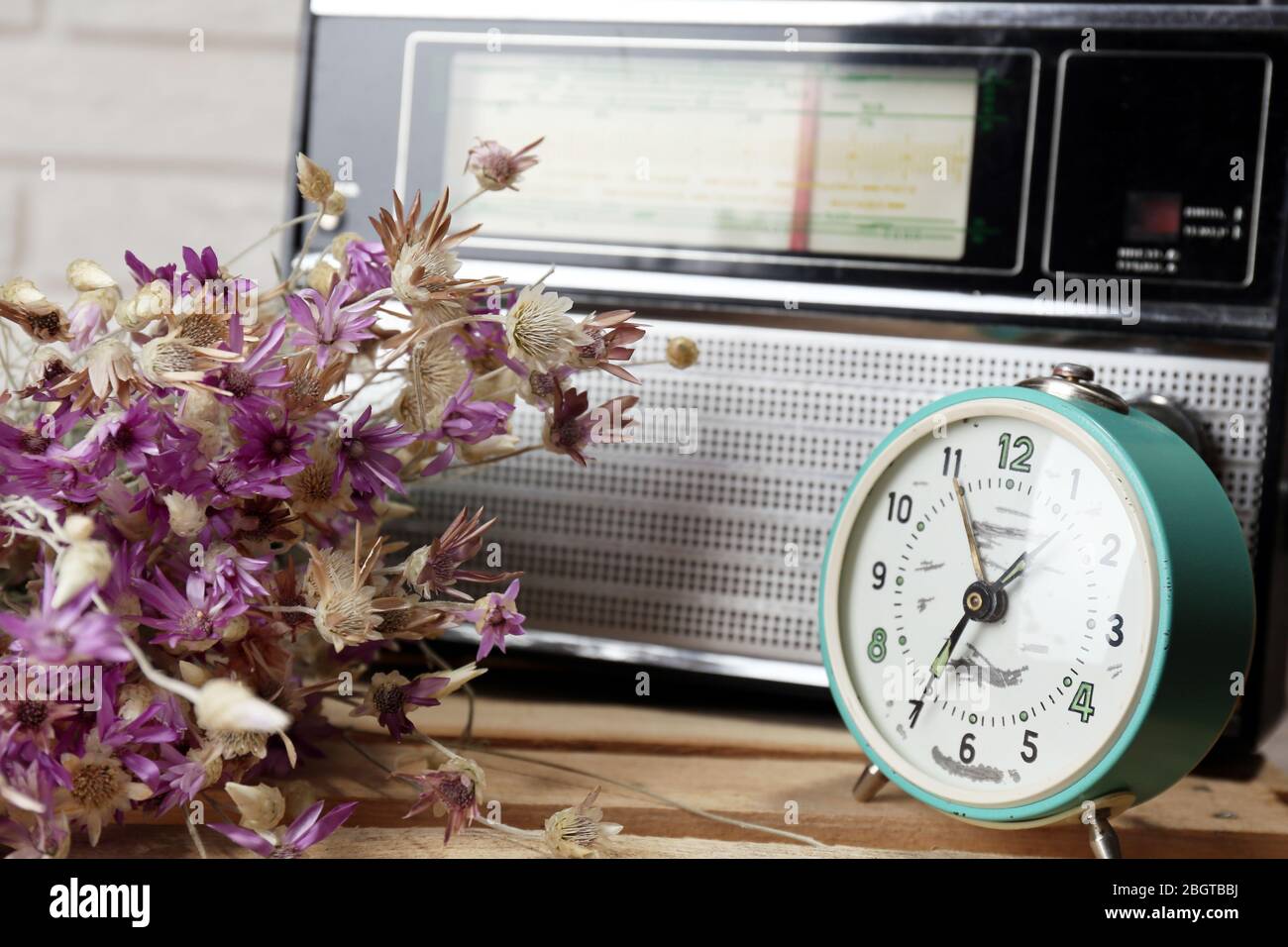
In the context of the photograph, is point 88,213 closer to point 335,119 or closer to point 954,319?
point 335,119

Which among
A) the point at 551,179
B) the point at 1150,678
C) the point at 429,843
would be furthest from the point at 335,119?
the point at 1150,678

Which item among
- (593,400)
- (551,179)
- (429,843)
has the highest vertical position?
(551,179)

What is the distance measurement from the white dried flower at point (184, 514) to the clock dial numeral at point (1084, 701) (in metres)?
0.43

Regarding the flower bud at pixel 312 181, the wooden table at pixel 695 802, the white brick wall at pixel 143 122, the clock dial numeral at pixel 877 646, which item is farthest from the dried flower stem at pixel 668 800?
the white brick wall at pixel 143 122

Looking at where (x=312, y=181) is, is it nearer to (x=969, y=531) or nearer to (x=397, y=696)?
(x=397, y=696)

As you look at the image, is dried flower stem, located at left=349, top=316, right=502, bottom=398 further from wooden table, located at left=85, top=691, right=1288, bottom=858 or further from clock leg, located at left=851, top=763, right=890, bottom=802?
clock leg, located at left=851, top=763, right=890, bottom=802

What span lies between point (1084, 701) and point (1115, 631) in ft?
0.12

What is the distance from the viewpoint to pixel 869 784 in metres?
0.63

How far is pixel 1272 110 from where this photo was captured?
0.70 meters

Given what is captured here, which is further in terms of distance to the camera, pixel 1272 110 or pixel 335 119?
pixel 335 119

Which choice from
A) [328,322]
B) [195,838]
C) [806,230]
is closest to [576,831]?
[195,838]

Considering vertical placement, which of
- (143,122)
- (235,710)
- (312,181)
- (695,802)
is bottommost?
(695,802)

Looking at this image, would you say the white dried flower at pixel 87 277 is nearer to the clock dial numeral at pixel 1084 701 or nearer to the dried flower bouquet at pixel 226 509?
the dried flower bouquet at pixel 226 509

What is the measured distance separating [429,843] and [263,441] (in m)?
0.21
